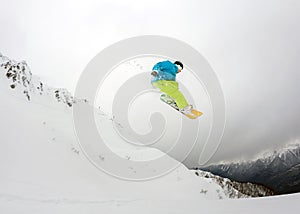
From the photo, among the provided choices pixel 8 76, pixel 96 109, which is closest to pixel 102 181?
pixel 8 76

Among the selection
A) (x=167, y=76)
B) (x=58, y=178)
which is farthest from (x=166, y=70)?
(x=58, y=178)

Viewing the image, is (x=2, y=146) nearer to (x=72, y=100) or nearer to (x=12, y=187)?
(x=12, y=187)

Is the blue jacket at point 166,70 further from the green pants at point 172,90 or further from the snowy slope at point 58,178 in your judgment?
the snowy slope at point 58,178

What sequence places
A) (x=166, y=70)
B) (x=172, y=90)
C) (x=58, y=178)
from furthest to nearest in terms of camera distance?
(x=172, y=90) → (x=166, y=70) → (x=58, y=178)

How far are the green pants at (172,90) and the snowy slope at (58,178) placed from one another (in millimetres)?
3357

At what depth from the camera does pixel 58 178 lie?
7.05m

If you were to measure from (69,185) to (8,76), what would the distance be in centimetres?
652

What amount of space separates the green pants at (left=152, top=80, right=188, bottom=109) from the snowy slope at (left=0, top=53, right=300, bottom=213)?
3357 millimetres

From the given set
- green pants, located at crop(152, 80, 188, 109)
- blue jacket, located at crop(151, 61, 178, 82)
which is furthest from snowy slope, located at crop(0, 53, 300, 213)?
blue jacket, located at crop(151, 61, 178, 82)

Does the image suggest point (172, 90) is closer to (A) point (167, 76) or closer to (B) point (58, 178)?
(A) point (167, 76)

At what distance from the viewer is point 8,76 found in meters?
11.1

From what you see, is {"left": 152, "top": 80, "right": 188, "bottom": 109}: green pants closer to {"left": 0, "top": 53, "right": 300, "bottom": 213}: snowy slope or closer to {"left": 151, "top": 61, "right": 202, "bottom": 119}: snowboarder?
{"left": 151, "top": 61, "right": 202, "bottom": 119}: snowboarder

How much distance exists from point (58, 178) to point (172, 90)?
4.58 metres

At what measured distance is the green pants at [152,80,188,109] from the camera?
8883 millimetres
